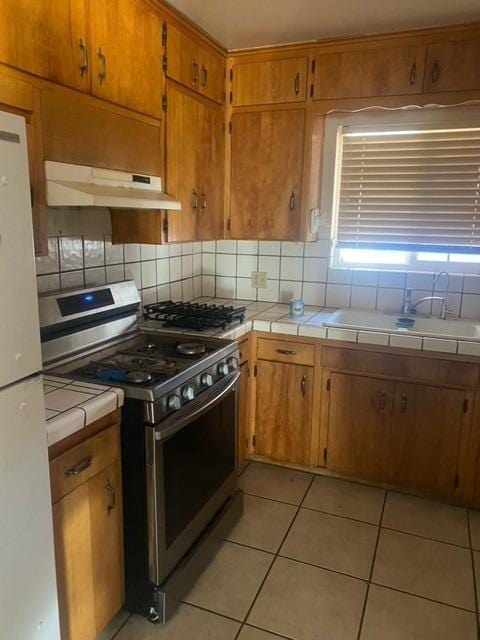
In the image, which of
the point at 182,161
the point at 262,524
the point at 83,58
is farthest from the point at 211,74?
the point at 262,524

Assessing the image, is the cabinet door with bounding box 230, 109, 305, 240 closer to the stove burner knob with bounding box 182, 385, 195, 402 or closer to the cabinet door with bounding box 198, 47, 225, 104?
the cabinet door with bounding box 198, 47, 225, 104

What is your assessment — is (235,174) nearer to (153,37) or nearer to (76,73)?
(153,37)

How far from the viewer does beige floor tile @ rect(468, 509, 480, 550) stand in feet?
7.17

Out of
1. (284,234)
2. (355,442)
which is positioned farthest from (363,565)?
(284,234)

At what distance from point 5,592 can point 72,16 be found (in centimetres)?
170

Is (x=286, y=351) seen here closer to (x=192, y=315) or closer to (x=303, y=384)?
(x=303, y=384)

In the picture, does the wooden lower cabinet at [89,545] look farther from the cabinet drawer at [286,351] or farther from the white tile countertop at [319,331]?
the cabinet drawer at [286,351]

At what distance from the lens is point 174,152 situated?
90.0 inches

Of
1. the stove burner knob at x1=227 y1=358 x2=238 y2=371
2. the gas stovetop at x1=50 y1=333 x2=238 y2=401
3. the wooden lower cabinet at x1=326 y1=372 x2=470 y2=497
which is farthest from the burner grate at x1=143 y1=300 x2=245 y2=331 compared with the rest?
the wooden lower cabinet at x1=326 y1=372 x2=470 y2=497

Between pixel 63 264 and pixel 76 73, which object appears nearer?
pixel 76 73

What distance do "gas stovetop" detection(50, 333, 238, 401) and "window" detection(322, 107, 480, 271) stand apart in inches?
47.9

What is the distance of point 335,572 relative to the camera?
6.59 feet

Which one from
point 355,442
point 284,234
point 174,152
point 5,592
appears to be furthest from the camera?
point 284,234

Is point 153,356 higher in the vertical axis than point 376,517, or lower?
higher
